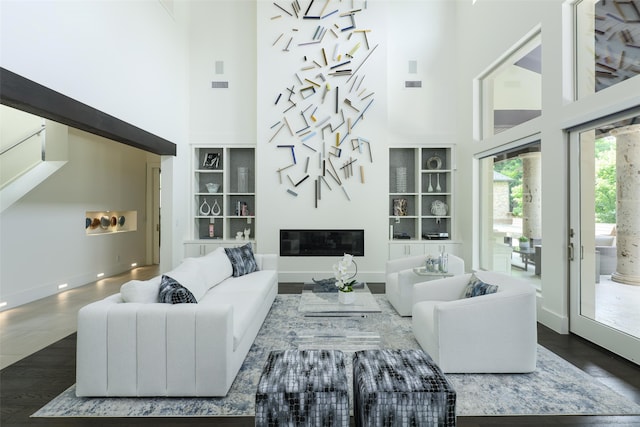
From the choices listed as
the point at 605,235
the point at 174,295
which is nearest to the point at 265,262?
the point at 174,295

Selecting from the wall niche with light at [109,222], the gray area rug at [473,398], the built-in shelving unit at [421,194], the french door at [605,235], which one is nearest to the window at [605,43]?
the french door at [605,235]

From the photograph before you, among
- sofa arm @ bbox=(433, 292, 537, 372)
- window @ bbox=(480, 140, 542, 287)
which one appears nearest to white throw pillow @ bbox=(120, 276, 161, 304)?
sofa arm @ bbox=(433, 292, 537, 372)

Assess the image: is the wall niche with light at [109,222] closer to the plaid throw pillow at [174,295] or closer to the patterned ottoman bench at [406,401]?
the plaid throw pillow at [174,295]

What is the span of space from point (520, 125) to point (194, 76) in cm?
562

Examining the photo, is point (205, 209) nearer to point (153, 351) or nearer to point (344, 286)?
point (344, 286)

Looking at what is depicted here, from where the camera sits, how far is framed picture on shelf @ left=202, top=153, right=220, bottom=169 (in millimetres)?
6734

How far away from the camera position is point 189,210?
654 cm

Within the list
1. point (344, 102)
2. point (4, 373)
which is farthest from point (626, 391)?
point (344, 102)

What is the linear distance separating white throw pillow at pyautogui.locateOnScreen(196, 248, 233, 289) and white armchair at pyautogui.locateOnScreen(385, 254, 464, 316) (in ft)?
7.06

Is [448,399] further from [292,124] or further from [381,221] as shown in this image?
[292,124]

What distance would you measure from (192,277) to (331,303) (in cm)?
138

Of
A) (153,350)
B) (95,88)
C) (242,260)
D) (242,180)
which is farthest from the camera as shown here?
(242,180)

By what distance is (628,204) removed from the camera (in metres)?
3.11

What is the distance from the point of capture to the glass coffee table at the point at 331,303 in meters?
3.12
